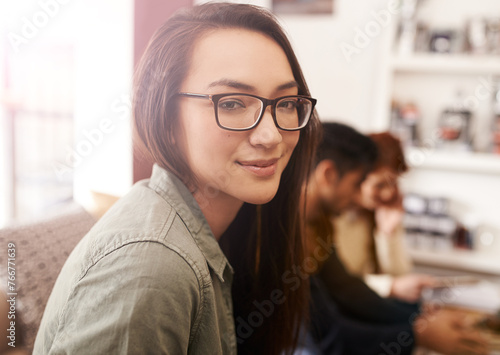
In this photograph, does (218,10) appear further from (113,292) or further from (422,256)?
(422,256)

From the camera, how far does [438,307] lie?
159 cm

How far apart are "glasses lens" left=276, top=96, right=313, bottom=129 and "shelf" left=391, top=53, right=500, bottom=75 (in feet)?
5.36

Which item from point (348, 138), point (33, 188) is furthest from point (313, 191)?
point (33, 188)

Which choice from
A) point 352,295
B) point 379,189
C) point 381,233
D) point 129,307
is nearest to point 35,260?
point 129,307

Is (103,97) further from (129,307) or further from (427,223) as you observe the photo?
(427,223)

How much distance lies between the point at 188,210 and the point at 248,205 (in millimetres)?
161

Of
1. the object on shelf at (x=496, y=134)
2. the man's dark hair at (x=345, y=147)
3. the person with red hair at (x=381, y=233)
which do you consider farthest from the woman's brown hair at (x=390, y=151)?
the object on shelf at (x=496, y=134)

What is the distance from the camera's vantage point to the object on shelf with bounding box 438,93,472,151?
2.02 meters

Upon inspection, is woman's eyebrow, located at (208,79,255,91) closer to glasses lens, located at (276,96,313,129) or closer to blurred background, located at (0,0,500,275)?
glasses lens, located at (276,96,313,129)

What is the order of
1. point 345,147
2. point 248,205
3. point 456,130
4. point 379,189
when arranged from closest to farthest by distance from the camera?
point 248,205 → point 345,147 → point 379,189 → point 456,130

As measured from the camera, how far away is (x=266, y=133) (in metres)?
0.49

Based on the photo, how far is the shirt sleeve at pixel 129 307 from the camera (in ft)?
1.38

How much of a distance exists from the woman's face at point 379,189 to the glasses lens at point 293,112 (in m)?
0.97

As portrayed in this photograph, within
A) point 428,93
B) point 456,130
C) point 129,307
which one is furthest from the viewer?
point 428,93
